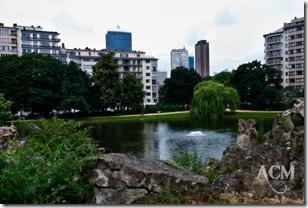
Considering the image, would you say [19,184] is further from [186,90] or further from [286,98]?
[186,90]

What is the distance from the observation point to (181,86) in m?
7.11

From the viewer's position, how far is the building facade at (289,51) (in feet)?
14.7

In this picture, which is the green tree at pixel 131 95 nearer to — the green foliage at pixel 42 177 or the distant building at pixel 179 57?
the distant building at pixel 179 57

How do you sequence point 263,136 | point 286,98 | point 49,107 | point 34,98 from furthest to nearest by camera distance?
1. point 49,107
2. point 34,98
3. point 286,98
4. point 263,136

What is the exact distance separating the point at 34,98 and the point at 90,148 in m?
3.85

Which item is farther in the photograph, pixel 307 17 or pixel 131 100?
pixel 131 100

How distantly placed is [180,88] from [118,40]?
2046 mm

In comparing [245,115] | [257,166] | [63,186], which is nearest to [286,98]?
[245,115]

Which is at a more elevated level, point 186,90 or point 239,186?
point 186,90

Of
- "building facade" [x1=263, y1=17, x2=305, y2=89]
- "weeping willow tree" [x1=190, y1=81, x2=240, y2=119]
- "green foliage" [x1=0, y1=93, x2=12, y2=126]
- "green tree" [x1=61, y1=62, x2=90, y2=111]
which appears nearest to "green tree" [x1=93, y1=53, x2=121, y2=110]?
"green tree" [x1=61, y1=62, x2=90, y2=111]

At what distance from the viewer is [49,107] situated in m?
8.04

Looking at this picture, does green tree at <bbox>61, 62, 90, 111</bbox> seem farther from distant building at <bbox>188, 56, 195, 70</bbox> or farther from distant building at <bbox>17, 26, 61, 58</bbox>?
distant building at <bbox>188, 56, 195, 70</bbox>

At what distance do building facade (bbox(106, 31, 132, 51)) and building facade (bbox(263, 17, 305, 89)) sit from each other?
1.41 metres

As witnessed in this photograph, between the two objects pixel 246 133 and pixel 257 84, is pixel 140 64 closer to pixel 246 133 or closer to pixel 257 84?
pixel 257 84
